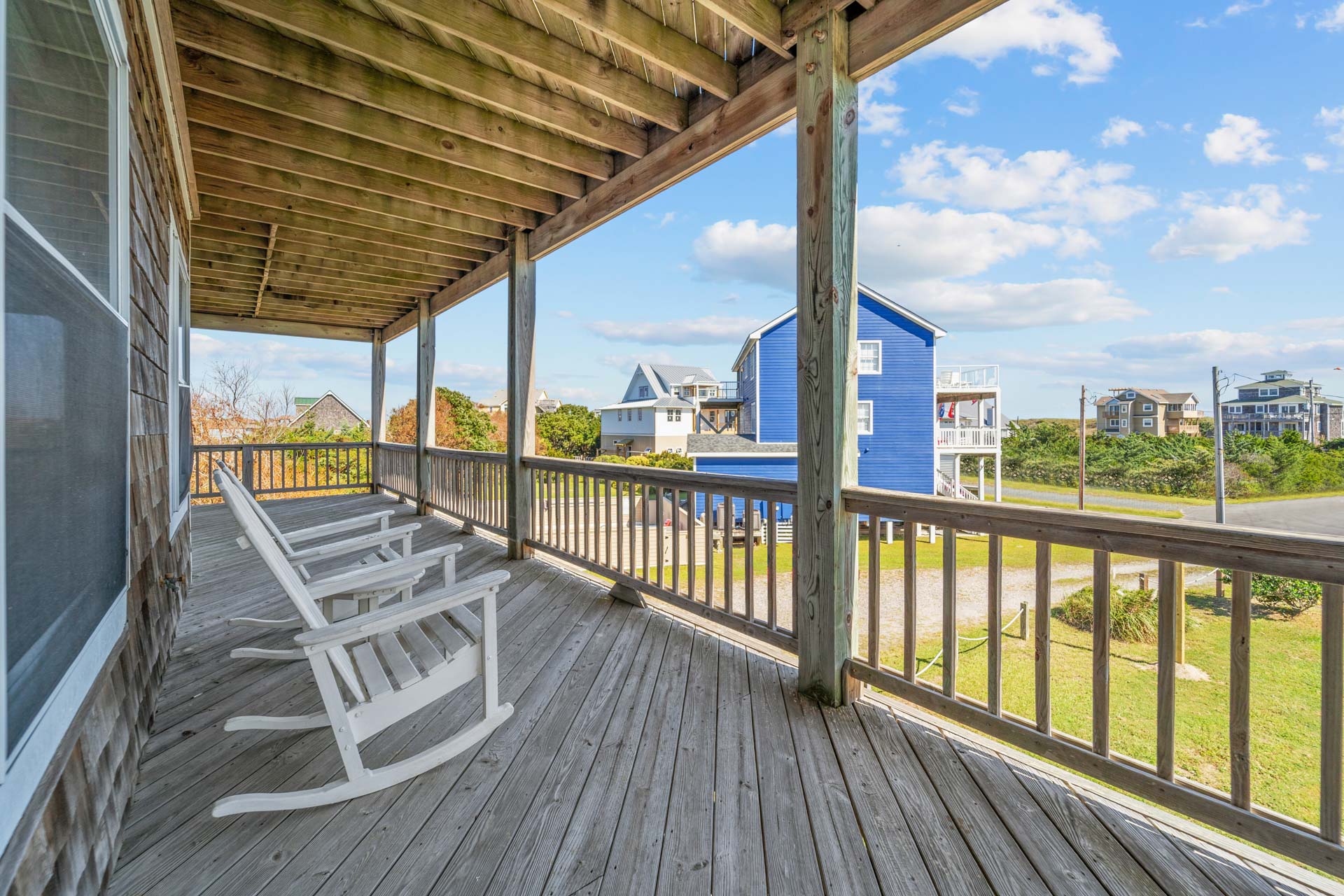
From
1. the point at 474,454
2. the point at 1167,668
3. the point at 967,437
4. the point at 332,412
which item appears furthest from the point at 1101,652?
the point at 332,412

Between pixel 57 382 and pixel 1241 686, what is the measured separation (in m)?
2.56

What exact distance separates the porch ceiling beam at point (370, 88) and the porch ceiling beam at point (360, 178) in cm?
70

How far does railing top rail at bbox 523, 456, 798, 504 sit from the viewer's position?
8.29ft

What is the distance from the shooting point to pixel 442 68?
2668mm

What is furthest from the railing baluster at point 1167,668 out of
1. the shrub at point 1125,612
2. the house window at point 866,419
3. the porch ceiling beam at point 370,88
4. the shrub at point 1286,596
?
the house window at point 866,419

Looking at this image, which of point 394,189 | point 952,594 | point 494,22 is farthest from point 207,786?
point 394,189

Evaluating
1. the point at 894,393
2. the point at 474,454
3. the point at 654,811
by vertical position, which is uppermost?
the point at 894,393

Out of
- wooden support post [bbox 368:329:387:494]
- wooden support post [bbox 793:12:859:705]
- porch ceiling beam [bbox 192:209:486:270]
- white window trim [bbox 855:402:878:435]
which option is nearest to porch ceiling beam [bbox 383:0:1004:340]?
wooden support post [bbox 793:12:859:705]

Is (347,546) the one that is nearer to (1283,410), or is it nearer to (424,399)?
(1283,410)

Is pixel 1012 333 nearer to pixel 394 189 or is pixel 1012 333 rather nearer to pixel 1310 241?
pixel 1310 241

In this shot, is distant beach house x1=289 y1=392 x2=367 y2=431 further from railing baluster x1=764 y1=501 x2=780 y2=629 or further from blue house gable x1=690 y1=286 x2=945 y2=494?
railing baluster x1=764 y1=501 x2=780 y2=629

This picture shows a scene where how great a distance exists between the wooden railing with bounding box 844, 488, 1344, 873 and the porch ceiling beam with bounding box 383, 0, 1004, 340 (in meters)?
1.57

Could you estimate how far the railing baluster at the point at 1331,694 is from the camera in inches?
50.0

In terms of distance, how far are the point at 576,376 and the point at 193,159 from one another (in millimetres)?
29213
